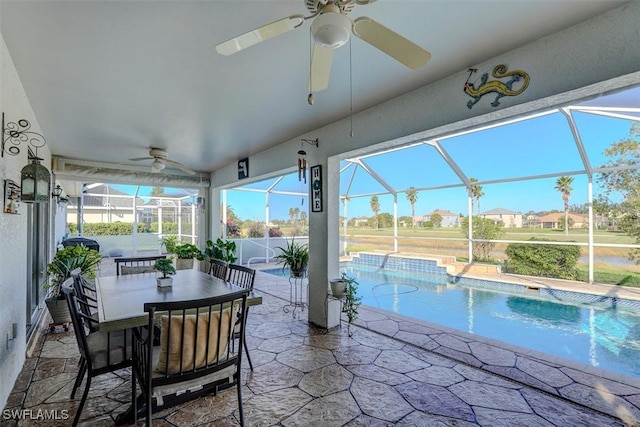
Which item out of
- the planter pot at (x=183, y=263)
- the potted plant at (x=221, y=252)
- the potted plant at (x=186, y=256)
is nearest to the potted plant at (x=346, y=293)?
the potted plant at (x=221, y=252)

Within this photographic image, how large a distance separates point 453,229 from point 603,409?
6783 millimetres

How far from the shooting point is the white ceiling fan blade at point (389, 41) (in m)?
1.41

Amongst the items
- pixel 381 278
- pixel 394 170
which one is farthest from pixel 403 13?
pixel 381 278

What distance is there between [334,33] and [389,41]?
332 millimetres

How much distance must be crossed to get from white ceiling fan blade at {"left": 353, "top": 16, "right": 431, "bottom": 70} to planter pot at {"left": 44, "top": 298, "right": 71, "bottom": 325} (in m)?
4.31

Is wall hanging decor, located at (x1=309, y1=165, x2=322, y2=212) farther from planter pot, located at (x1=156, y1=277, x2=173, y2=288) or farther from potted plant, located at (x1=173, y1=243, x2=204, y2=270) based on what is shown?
potted plant, located at (x1=173, y1=243, x2=204, y2=270)

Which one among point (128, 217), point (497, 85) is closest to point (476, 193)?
point (497, 85)

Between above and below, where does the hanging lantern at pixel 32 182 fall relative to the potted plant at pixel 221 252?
above

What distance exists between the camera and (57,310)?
12.2ft

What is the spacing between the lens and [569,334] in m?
4.31

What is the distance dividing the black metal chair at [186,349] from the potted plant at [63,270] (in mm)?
2527

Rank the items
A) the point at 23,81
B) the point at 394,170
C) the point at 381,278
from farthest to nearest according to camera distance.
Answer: the point at 381,278 → the point at 394,170 → the point at 23,81

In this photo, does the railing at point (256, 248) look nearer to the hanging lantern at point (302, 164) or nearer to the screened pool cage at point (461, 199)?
the screened pool cage at point (461, 199)

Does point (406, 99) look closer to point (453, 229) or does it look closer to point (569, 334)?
point (569, 334)
